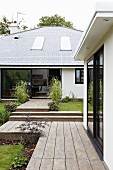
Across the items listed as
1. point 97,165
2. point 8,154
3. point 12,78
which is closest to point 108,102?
point 97,165

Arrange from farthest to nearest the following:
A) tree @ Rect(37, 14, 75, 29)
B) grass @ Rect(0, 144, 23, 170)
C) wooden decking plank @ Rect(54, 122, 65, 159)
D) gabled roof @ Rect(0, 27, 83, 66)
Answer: tree @ Rect(37, 14, 75, 29), gabled roof @ Rect(0, 27, 83, 66), wooden decking plank @ Rect(54, 122, 65, 159), grass @ Rect(0, 144, 23, 170)

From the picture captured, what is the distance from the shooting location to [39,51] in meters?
17.4

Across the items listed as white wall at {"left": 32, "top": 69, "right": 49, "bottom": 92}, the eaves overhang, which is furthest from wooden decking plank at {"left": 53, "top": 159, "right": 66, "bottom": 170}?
white wall at {"left": 32, "top": 69, "right": 49, "bottom": 92}

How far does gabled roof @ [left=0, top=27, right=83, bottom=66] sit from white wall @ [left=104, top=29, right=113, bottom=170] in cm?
1134

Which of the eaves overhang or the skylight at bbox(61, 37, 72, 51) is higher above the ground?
the skylight at bbox(61, 37, 72, 51)

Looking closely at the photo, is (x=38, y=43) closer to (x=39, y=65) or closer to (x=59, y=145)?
(x=39, y=65)

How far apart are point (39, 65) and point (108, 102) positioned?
11803 mm

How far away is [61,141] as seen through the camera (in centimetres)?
607

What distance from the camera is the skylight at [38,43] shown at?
700 inches

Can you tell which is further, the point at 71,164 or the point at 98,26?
the point at 71,164

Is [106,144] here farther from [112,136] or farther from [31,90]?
[31,90]

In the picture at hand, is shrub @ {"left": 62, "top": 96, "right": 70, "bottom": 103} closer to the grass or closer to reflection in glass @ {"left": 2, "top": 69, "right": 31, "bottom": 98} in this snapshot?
reflection in glass @ {"left": 2, "top": 69, "right": 31, "bottom": 98}

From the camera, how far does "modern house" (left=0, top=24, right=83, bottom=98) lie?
15.9 m

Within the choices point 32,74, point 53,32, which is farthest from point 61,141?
point 53,32
